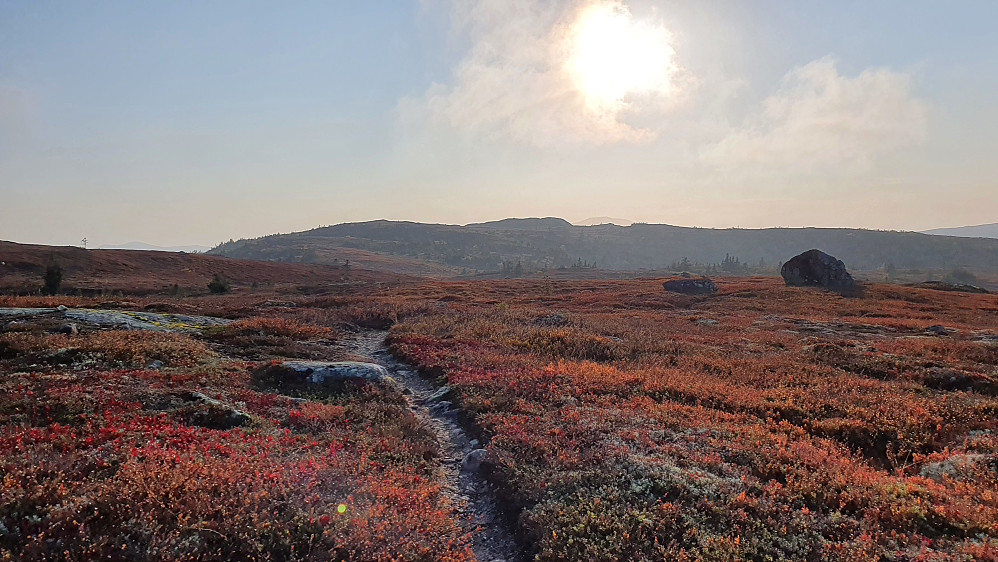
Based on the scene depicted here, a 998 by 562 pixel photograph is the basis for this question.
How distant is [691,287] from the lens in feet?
218

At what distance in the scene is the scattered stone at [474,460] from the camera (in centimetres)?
1088

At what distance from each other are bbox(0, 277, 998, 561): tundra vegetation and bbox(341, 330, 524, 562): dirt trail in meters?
0.33

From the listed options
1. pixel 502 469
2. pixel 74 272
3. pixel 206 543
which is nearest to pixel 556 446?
pixel 502 469

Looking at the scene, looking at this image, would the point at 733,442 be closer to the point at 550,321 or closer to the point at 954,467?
the point at 954,467

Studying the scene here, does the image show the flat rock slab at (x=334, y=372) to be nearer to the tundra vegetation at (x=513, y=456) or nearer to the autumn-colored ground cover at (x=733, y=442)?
the tundra vegetation at (x=513, y=456)

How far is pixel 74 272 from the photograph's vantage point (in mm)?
64875

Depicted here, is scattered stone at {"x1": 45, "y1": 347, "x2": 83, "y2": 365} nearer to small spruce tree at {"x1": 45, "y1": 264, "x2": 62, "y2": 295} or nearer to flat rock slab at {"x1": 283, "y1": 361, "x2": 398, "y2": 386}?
flat rock slab at {"x1": 283, "y1": 361, "x2": 398, "y2": 386}

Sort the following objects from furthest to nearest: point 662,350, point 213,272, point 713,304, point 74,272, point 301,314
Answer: point 213,272
point 74,272
point 713,304
point 301,314
point 662,350

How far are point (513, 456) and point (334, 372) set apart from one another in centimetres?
873

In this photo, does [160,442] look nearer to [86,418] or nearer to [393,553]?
[86,418]

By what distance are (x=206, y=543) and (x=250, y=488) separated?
1.26 metres

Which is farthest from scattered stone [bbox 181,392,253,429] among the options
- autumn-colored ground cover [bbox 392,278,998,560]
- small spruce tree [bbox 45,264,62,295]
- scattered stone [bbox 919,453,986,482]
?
small spruce tree [bbox 45,264,62,295]

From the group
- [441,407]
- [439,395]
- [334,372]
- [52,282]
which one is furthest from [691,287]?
[52,282]

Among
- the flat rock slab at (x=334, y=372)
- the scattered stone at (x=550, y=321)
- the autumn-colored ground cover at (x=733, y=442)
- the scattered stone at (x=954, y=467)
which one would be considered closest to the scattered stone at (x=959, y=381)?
the autumn-colored ground cover at (x=733, y=442)
